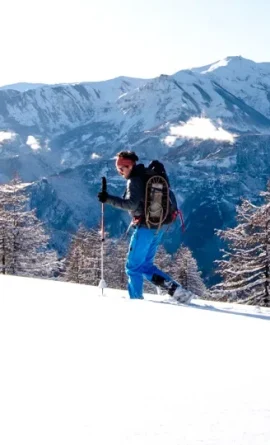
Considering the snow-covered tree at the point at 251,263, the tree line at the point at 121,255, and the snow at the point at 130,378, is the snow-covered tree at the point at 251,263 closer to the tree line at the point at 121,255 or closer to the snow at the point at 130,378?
the tree line at the point at 121,255

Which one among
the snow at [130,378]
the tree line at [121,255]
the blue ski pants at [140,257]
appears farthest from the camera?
the tree line at [121,255]

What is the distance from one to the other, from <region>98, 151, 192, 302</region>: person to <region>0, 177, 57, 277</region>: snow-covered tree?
2077cm

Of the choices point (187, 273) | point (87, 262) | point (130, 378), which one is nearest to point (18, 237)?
point (87, 262)

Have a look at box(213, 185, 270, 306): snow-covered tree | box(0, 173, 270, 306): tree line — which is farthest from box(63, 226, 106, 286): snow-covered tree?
box(213, 185, 270, 306): snow-covered tree

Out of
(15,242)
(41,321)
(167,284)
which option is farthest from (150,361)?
(15,242)

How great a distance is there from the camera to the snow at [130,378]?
2.20m

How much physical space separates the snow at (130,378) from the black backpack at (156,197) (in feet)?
5.58

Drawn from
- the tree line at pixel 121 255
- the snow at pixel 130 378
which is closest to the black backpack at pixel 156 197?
the snow at pixel 130 378

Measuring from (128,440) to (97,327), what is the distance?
7.40ft

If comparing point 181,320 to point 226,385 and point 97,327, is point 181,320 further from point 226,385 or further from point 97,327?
point 226,385

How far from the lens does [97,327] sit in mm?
4344

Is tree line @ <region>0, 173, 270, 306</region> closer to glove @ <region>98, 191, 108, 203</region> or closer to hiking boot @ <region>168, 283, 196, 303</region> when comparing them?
hiking boot @ <region>168, 283, 196, 303</region>

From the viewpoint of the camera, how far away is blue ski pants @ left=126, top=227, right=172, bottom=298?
22.1 ft

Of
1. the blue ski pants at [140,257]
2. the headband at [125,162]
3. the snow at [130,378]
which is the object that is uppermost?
the headband at [125,162]
